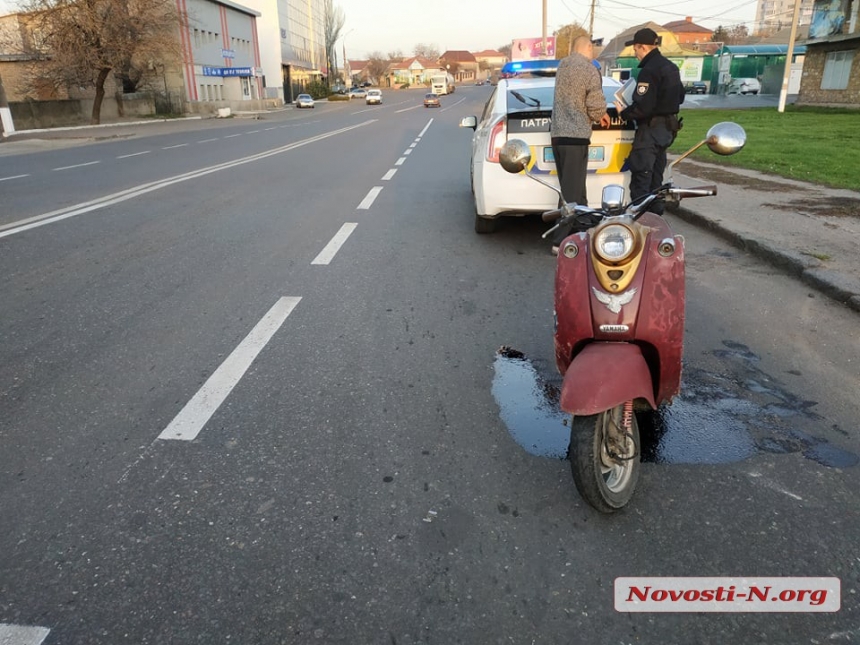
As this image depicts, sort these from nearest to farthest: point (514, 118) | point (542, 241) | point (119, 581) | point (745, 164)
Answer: point (119, 581)
point (514, 118)
point (542, 241)
point (745, 164)

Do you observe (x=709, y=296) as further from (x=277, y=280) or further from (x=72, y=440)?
(x=72, y=440)

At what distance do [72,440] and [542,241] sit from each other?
5.33 meters

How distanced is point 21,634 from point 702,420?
10.2 feet

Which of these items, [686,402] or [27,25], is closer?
[686,402]

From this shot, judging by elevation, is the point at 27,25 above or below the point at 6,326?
above

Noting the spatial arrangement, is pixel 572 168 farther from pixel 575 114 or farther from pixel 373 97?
pixel 373 97

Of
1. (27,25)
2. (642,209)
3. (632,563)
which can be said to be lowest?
(632,563)

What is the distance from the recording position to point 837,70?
119ft

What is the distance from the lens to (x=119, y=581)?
235cm

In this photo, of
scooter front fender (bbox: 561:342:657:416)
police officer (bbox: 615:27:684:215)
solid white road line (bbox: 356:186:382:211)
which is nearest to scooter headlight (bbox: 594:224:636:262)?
scooter front fender (bbox: 561:342:657:416)

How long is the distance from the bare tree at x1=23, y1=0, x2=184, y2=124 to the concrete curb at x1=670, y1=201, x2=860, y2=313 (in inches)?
1594

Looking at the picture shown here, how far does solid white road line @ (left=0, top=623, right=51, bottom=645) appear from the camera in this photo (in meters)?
2.08

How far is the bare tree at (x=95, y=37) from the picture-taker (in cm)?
3738

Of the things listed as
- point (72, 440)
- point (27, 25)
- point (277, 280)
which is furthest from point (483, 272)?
point (27, 25)
